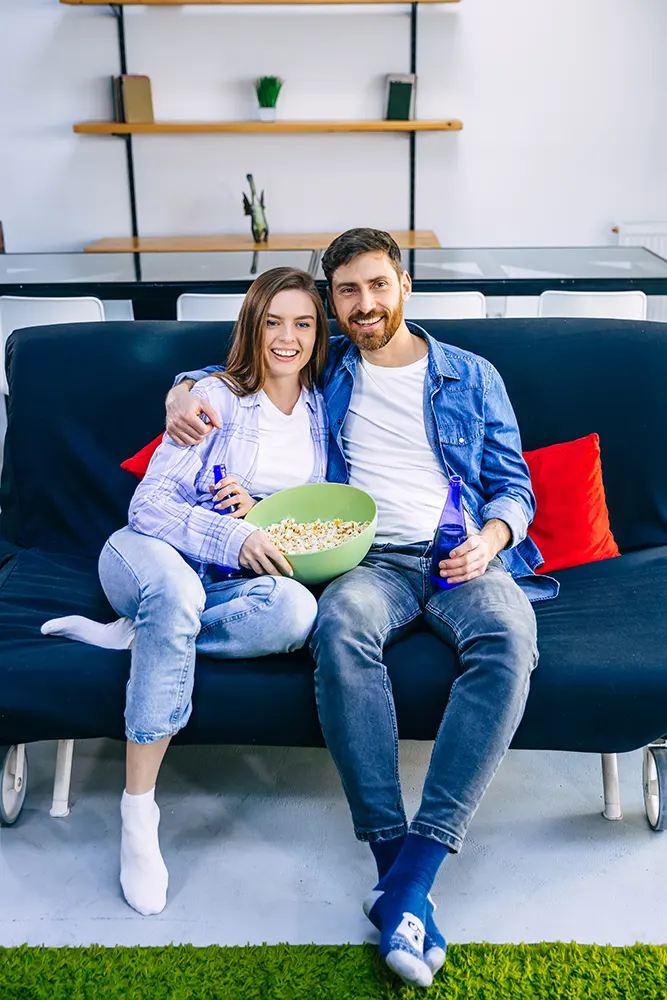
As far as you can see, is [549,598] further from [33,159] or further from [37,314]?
[33,159]

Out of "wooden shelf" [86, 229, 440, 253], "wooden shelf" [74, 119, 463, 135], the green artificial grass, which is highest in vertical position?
"wooden shelf" [74, 119, 463, 135]

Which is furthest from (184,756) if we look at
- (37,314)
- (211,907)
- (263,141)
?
(263,141)

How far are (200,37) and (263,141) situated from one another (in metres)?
0.59

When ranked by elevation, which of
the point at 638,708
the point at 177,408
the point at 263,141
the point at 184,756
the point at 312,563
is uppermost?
the point at 263,141

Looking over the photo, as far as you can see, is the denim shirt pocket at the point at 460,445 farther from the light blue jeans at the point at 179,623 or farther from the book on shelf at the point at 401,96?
the book on shelf at the point at 401,96

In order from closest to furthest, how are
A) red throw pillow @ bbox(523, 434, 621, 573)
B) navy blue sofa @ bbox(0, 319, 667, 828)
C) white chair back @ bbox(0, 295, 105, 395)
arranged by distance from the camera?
1. red throw pillow @ bbox(523, 434, 621, 573)
2. navy blue sofa @ bbox(0, 319, 667, 828)
3. white chair back @ bbox(0, 295, 105, 395)

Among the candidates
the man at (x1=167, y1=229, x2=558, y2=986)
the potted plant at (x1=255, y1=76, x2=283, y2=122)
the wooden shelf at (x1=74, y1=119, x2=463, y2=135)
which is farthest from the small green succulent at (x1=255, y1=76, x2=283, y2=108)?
the man at (x1=167, y1=229, x2=558, y2=986)

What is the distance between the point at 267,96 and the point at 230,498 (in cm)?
367

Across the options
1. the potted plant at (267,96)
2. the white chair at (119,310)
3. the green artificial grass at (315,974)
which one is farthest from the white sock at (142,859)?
the potted plant at (267,96)

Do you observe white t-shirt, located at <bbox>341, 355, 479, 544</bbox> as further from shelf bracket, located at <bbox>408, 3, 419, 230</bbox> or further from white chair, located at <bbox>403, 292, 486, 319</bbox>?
shelf bracket, located at <bbox>408, 3, 419, 230</bbox>

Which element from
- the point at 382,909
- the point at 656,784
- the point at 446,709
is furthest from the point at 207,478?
the point at 656,784

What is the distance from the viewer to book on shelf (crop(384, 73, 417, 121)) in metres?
5.19

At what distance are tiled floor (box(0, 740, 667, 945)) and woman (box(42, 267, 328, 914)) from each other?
0.41 ft

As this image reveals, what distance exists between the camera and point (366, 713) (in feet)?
5.81
